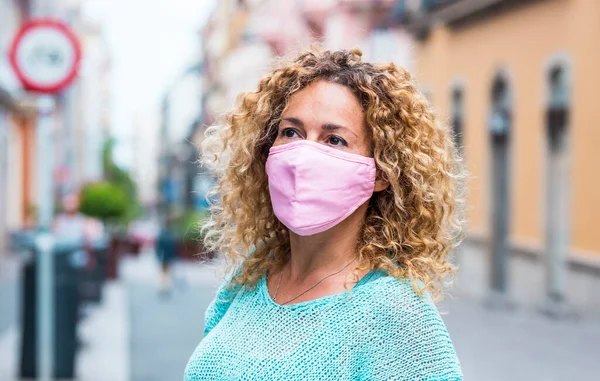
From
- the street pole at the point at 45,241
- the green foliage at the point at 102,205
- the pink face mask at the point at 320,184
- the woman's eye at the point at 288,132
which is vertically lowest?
the green foliage at the point at 102,205

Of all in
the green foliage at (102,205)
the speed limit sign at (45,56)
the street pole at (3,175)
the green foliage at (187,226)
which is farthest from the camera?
the green foliage at (102,205)

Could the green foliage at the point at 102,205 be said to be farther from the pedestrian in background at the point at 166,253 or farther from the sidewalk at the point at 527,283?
the sidewalk at the point at 527,283

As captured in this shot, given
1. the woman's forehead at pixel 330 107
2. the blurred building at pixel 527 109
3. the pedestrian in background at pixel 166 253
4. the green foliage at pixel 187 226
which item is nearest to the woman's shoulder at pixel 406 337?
the woman's forehead at pixel 330 107

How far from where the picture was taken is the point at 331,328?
254 cm

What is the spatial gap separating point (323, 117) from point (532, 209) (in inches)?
661

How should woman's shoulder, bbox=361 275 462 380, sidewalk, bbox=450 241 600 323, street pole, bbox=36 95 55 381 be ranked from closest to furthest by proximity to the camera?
woman's shoulder, bbox=361 275 462 380, street pole, bbox=36 95 55 381, sidewalk, bbox=450 241 600 323

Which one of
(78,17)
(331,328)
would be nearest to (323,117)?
(331,328)

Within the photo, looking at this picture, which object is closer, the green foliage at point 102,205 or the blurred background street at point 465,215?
the blurred background street at point 465,215

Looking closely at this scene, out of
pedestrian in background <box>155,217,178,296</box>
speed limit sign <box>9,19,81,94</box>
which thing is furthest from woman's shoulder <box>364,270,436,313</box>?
pedestrian in background <box>155,217,178,296</box>

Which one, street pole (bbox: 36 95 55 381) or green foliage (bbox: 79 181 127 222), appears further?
green foliage (bbox: 79 181 127 222)

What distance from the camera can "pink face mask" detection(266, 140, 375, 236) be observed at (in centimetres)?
267

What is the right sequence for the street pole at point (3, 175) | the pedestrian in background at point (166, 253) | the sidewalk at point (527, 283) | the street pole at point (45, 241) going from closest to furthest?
the street pole at point (45, 241), the sidewalk at point (527, 283), the pedestrian in background at point (166, 253), the street pole at point (3, 175)

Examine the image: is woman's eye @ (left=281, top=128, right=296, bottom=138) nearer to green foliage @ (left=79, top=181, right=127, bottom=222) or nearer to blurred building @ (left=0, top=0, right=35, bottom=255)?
blurred building @ (left=0, top=0, right=35, bottom=255)

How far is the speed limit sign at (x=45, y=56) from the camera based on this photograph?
816 cm
